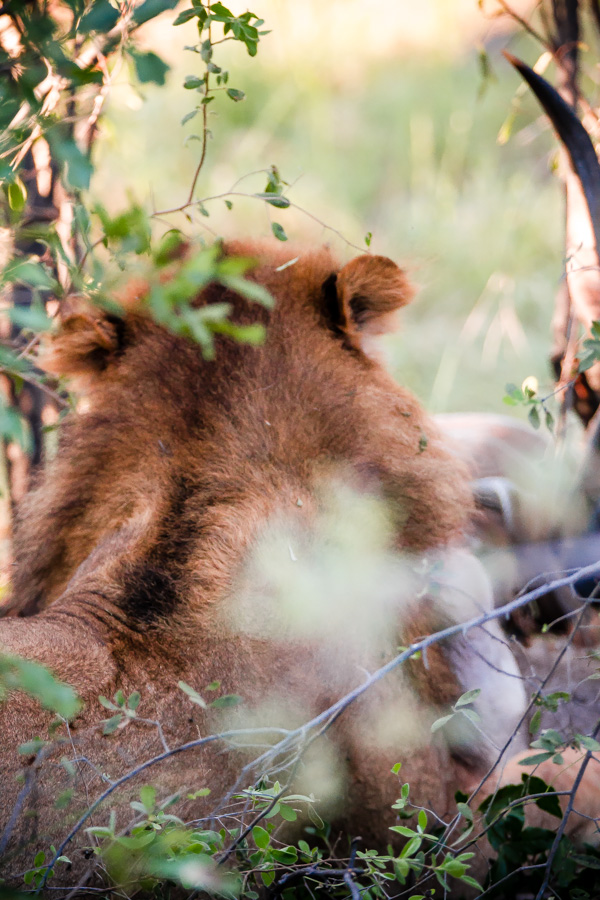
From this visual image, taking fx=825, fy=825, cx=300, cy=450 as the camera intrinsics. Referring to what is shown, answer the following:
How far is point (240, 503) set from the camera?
1.57 m

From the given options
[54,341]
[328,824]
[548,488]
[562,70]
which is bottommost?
[328,824]

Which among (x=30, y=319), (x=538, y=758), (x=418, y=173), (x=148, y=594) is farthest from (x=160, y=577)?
(x=418, y=173)

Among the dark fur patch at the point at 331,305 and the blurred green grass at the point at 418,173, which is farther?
the blurred green grass at the point at 418,173

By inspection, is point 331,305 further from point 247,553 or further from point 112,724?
point 112,724

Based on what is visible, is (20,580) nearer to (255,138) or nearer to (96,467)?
(96,467)

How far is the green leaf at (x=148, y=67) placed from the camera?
1.41m

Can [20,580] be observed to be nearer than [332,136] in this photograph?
Yes

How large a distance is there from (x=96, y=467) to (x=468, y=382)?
3.34m

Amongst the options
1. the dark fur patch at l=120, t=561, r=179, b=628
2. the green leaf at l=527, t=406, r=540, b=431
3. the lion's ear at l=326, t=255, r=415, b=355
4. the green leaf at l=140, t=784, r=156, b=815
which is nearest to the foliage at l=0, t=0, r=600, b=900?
the green leaf at l=140, t=784, r=156, b=815

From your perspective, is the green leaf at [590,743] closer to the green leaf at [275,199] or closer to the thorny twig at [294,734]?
the thorny twig at [294,734]

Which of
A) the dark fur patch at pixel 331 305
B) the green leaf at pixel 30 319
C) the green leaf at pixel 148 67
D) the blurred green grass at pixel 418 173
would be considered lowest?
the blurred green grass at pixel 418 173

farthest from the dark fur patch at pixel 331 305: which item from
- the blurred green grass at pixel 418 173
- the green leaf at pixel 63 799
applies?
the blurred green grass at pixel 418 173

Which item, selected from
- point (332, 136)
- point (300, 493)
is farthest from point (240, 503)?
point (332, 136)

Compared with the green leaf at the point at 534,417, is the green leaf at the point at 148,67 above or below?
above
